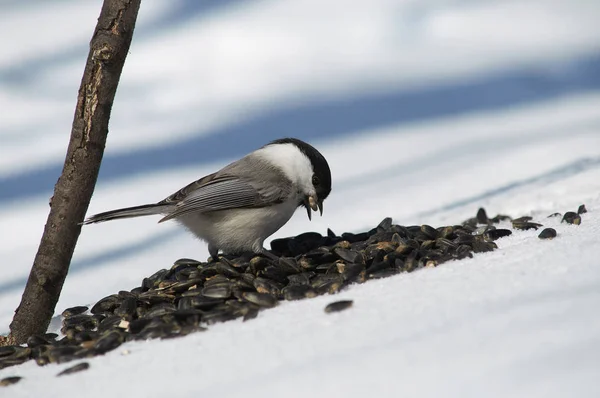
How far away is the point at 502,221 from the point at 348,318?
2.74 m

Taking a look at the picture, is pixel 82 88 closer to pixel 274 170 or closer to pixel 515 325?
pixel 274 170

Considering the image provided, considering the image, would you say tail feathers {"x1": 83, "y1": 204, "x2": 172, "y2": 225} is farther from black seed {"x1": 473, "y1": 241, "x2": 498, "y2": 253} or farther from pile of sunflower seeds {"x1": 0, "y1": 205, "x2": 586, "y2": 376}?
black seed {"x1": 473, "y1": 241, "x2": 498, "y2": 253}

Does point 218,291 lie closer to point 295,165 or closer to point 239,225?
point 239,225

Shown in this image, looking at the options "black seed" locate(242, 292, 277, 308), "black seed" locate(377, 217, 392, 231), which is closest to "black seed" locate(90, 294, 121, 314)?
"black seed" locate(242, 292, 277, 308)

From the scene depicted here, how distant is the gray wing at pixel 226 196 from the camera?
3787 mm

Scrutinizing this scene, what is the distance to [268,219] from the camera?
3861mm

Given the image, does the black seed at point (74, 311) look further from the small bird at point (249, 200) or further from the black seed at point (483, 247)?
the black seed at point (483, 247)

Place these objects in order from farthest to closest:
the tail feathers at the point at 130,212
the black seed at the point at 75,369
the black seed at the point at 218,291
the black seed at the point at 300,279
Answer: the tail feathers at the point at 130,212 → the black seed at the point at 300,279 → the black seed at the point at 218,291 → the black seed at the point at 75,369

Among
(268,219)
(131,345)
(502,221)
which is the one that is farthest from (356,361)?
(502,221)

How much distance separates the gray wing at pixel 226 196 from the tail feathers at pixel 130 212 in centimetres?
5

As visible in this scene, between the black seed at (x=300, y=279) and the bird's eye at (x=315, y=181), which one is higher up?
the bird's eye at (x=315, y=181)

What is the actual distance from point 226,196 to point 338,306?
1.28m

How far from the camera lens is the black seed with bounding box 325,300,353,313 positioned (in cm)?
273

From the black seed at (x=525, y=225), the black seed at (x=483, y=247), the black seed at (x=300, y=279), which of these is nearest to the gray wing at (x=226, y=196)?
the black seed at (x=300, y=279)
